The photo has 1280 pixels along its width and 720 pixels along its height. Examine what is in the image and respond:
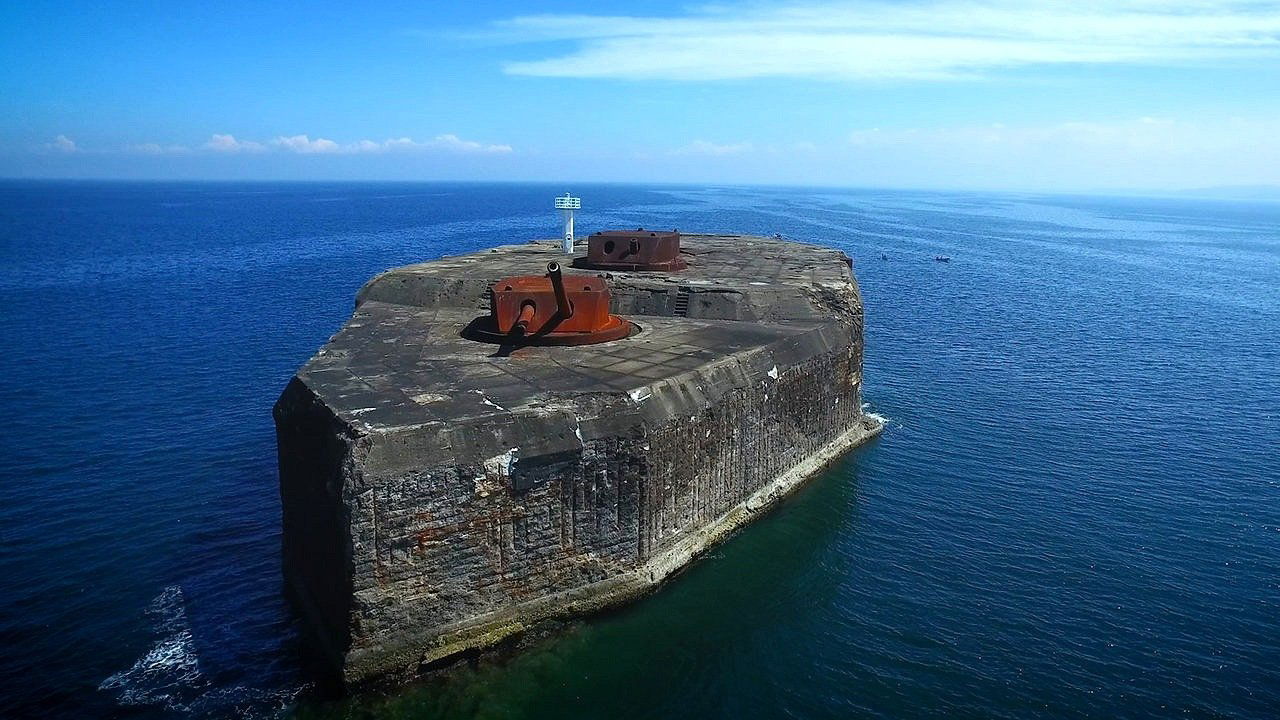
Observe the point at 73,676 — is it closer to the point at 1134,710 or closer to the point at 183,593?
the point at 183,593

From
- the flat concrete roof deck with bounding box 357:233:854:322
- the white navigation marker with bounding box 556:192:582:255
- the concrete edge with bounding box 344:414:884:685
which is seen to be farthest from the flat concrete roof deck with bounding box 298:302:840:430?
the white navigation marker with bounding box 556:192:582:255

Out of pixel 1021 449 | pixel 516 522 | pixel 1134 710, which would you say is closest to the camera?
pixel 1134 710

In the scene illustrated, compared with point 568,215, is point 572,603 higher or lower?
lower

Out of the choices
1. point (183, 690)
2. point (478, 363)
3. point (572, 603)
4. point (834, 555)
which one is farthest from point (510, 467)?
point (834, 555)

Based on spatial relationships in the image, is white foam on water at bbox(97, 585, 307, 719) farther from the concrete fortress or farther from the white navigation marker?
the white navigation marker

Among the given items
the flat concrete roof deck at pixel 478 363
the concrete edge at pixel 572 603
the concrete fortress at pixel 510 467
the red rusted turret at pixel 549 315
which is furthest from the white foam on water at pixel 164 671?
the red rusted turret at pixel 549 315

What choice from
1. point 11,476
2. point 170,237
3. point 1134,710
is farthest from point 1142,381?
point 170,237

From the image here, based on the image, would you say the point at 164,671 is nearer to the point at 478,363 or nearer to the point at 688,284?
the point at 478,363
